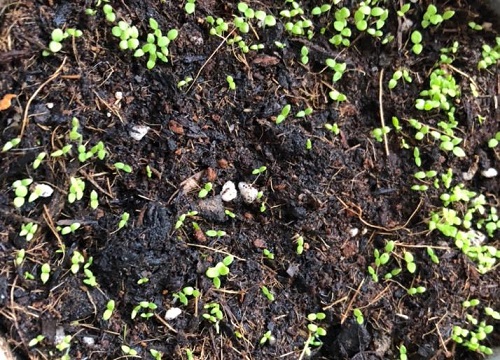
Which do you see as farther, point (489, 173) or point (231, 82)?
point (489, 173)

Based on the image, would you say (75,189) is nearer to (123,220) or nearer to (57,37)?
(123,220)

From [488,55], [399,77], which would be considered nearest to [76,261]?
[399,77]

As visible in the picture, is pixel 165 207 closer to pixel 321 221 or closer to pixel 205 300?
pixel 205 300

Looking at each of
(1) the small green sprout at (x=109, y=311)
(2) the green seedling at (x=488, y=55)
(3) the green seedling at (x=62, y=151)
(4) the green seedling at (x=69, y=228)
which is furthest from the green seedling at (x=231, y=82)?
(2) the green seedling at (x=488, y=55)

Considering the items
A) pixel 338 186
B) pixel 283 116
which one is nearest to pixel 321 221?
pixel 338 186

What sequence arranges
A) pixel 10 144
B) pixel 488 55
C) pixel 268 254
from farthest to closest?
pixel 488 55 → pixel 268 254 → pixel 10 144

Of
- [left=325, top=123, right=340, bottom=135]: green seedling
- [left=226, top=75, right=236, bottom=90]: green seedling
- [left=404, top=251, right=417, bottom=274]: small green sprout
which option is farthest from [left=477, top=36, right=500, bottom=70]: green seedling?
[left=226, top=75, right=236, bottom=90]: green seedling

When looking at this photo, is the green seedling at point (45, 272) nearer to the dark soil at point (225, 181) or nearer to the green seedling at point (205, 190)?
the dark soil at point (225, 181)
